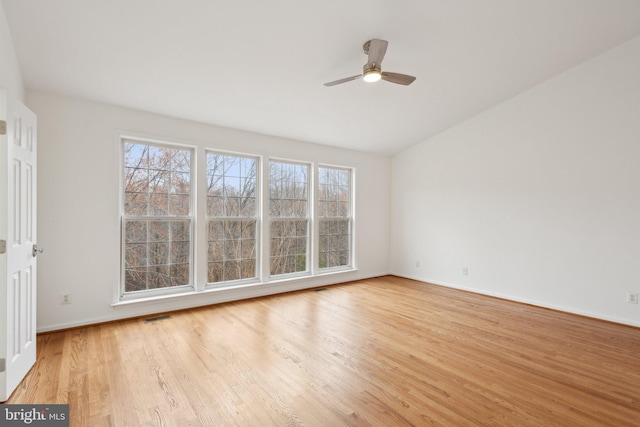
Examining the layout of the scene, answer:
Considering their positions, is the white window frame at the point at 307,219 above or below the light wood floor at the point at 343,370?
above

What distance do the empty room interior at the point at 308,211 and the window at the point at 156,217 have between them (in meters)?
0.03

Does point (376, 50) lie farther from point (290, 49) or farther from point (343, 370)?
point (343, 370)

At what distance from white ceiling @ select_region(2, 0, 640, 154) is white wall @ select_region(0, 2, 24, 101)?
0.28ft

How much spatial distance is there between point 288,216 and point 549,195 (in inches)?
154

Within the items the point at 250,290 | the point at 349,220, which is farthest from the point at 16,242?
the point at 349,220

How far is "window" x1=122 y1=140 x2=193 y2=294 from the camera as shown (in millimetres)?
3771

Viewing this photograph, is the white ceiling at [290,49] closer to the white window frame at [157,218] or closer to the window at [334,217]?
the white window frame at [157,218]

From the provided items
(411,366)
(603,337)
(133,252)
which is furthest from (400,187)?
(133,252)

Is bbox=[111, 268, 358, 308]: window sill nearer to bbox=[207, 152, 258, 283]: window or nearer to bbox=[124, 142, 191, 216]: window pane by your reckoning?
bbox=[207, 152, 258, 283]: window

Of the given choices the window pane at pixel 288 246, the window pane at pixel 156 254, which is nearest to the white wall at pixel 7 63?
the window pane at pixel 156 254

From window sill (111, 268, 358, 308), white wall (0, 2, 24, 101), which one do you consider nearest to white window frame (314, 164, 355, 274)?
window sill (111, 268, 358, 308)

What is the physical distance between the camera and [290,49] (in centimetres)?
308

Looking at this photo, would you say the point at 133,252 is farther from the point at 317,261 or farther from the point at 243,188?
the point at 317,261

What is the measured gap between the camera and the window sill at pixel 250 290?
3840 millimetres
